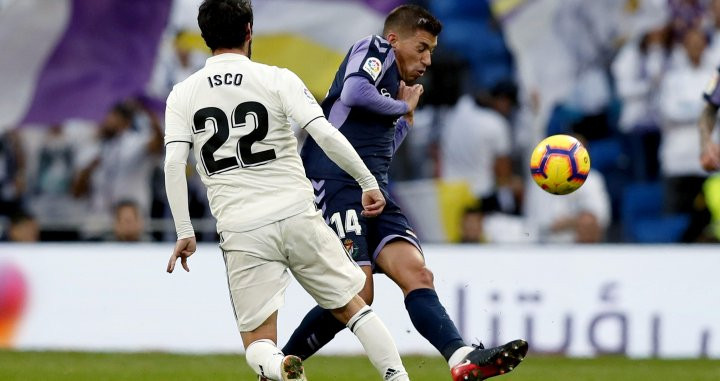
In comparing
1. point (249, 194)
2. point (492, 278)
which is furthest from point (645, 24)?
point (249, 194)

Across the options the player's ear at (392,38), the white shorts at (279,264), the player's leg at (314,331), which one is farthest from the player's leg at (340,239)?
the player's ear at (392,38)

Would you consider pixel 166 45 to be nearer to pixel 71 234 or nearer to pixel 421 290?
pixel 71 234

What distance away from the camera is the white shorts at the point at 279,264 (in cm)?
637

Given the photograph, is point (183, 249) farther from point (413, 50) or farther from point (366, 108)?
point (413, 50)

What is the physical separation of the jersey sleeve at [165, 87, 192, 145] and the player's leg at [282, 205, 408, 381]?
642 millimetres

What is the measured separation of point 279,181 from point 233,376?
321 centimetres

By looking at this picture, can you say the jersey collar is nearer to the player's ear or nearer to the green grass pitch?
the player's ear

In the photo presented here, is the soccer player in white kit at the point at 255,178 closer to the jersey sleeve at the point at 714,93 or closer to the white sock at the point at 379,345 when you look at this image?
the white sock at the point at 379,345

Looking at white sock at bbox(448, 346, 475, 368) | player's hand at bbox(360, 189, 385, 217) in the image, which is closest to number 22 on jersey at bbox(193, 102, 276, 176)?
player's hand at bbox(360, 189, 385, 217)

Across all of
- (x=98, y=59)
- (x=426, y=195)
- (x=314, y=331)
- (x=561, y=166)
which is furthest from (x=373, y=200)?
(x=98, y=59)

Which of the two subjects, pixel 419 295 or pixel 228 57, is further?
pixel 419 295

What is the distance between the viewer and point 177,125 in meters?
6.36

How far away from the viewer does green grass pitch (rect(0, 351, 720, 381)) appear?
9242 millimetres

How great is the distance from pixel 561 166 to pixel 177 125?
8.08ft
